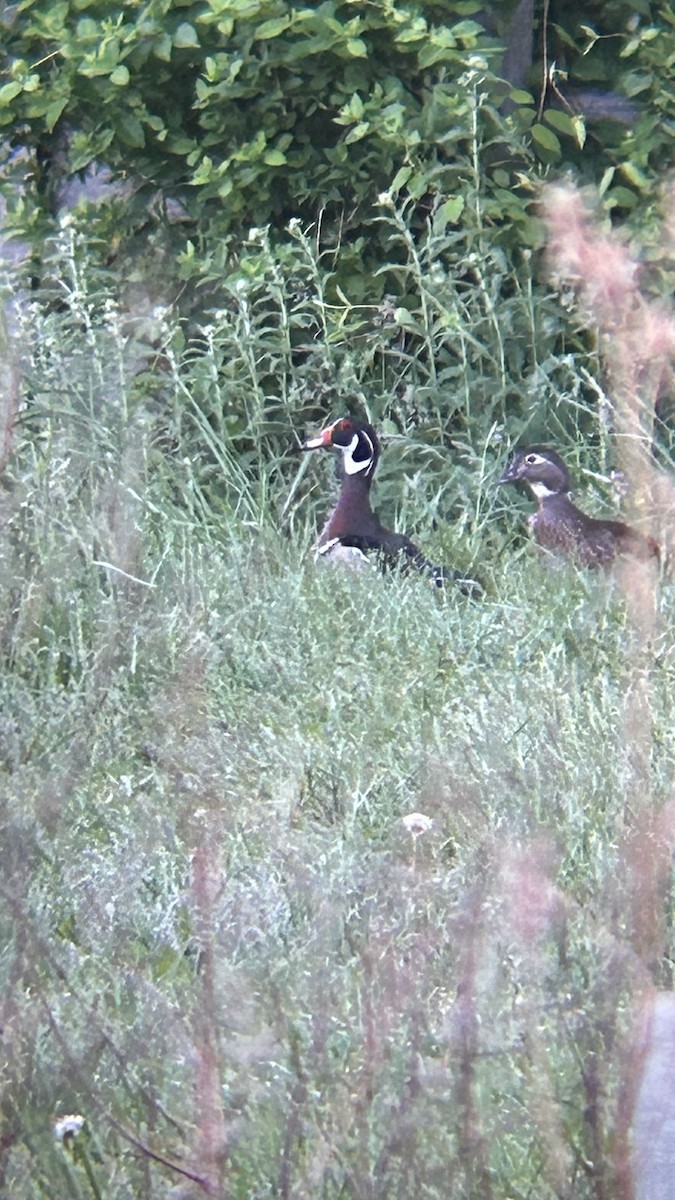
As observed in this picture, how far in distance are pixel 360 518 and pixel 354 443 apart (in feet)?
1.23

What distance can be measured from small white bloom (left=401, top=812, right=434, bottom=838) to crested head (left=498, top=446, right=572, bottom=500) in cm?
228

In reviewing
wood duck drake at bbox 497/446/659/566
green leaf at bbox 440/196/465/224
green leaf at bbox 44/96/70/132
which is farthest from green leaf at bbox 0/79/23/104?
wood duck drake at bbox 497/446/659/566

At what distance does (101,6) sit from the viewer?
630 cm

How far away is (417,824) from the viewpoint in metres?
3.37

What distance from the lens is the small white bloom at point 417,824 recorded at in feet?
11.0

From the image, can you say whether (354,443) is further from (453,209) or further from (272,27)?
(272,27)

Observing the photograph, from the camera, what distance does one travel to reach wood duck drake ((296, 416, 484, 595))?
197 inches

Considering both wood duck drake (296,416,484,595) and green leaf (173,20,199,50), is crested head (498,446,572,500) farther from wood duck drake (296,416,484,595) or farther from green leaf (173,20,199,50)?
green leaf (173,20,199,50)

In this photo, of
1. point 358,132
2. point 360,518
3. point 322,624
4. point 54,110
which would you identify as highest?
point 54,110

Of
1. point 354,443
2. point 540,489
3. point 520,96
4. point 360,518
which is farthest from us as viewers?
point 520,96

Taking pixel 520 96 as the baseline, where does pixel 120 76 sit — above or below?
above

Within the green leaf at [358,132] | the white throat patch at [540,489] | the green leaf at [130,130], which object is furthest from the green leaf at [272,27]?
the white throat patch at [540,489]

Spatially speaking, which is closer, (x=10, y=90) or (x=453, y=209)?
(x=453, y=209)

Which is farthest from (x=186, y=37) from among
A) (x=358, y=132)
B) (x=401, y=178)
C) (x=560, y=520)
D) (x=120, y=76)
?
(x=560, y=520)
